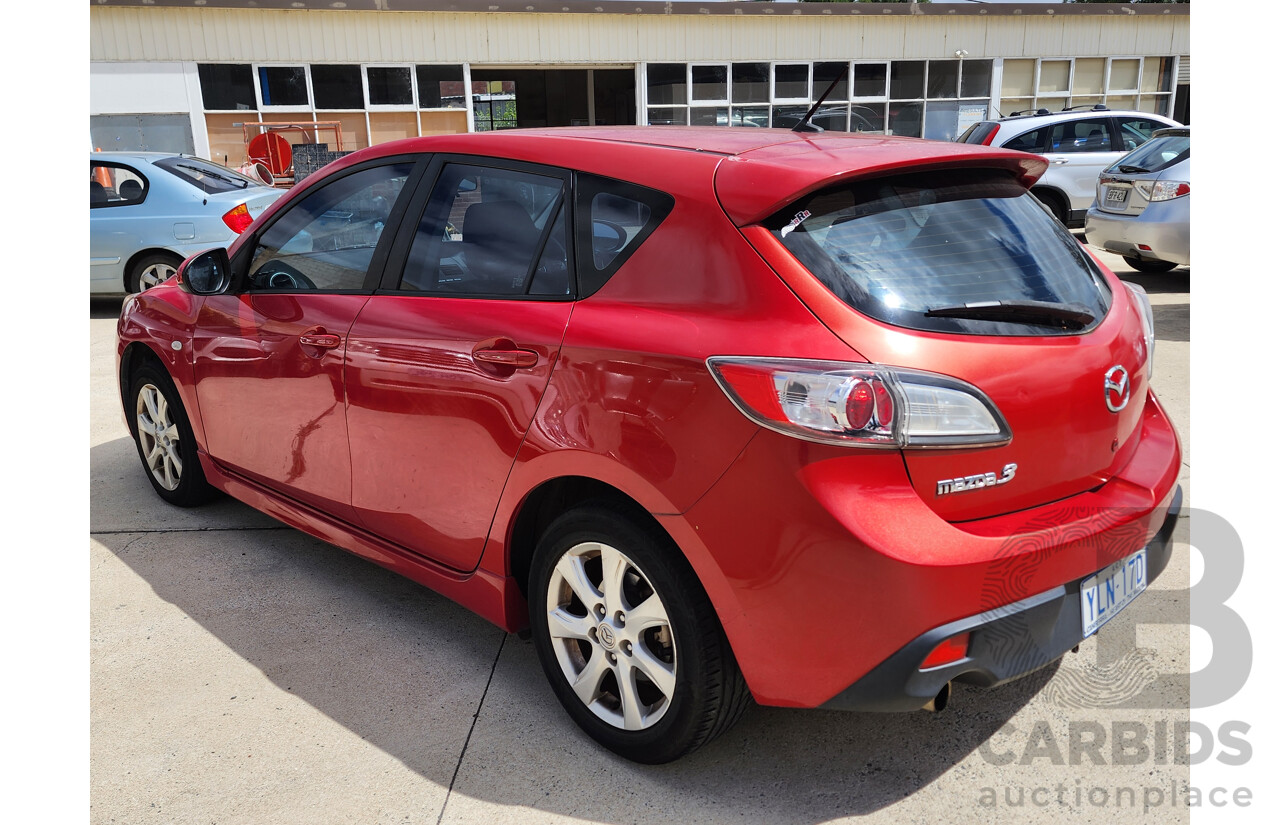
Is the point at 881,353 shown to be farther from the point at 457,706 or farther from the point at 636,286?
the point at 457,706

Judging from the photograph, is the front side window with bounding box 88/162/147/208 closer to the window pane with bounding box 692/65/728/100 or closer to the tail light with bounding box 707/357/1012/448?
the tail light with bounding box 707/357/1012/448

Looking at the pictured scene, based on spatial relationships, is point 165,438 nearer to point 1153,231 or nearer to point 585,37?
point 1153,231

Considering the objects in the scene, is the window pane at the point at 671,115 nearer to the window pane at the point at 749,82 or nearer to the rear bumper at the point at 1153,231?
the window pane at the point at 749,82

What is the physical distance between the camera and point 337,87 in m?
20.0

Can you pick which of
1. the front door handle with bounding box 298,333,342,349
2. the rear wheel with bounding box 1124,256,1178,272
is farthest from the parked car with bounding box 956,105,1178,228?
the front door handle with bounding box 298,333,342,349

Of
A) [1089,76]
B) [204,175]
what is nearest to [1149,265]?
[204,175]

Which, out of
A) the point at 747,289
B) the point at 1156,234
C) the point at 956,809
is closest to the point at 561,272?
the point at 747,289

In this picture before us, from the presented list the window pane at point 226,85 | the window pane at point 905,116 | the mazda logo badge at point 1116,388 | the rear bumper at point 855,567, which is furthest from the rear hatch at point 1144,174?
the window pane at point 226,85

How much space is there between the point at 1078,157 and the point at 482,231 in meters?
11.5

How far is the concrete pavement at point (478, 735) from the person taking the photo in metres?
2.49

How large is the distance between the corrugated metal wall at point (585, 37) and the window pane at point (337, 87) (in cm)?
22

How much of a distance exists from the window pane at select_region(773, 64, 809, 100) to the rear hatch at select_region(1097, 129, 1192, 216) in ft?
45.2

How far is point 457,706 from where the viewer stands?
2.94 m

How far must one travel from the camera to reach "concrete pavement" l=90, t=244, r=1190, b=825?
2.49 metres
